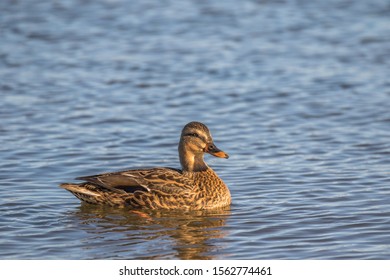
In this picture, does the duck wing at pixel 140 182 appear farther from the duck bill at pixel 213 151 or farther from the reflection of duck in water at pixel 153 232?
the duck bill at pixel 213 151

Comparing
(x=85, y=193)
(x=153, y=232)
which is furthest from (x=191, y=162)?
(x=153, y=232)

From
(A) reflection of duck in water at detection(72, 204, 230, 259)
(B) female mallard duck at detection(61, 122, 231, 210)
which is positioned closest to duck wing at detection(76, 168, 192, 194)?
(B) female mallard duck at detection(61, 122, 231, 210)

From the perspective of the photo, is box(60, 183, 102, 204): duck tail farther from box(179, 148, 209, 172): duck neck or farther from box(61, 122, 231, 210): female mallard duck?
box(179, 148, 209, 172): duck neck

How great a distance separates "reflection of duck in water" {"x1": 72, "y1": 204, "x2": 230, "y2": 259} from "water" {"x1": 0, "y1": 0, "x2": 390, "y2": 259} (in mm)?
27

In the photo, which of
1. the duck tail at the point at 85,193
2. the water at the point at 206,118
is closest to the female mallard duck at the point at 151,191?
the duck tail at the point at 85,193

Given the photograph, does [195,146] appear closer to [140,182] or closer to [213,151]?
[213,151]

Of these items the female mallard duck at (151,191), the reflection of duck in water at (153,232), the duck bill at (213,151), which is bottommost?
the reflection of duck in water at (153,232)

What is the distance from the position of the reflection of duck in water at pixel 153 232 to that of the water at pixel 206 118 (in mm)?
27

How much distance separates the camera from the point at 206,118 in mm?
15875

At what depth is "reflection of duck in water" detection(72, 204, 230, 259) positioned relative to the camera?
9.84 meters

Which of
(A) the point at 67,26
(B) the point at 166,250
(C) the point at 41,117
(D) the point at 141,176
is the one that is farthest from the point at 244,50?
(B) the point at 166,250

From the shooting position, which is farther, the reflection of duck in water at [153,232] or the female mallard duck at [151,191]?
the female mallard duck at [151,191]

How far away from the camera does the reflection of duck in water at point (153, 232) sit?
984 cm

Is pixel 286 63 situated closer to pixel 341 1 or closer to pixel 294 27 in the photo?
pixel 294 27
